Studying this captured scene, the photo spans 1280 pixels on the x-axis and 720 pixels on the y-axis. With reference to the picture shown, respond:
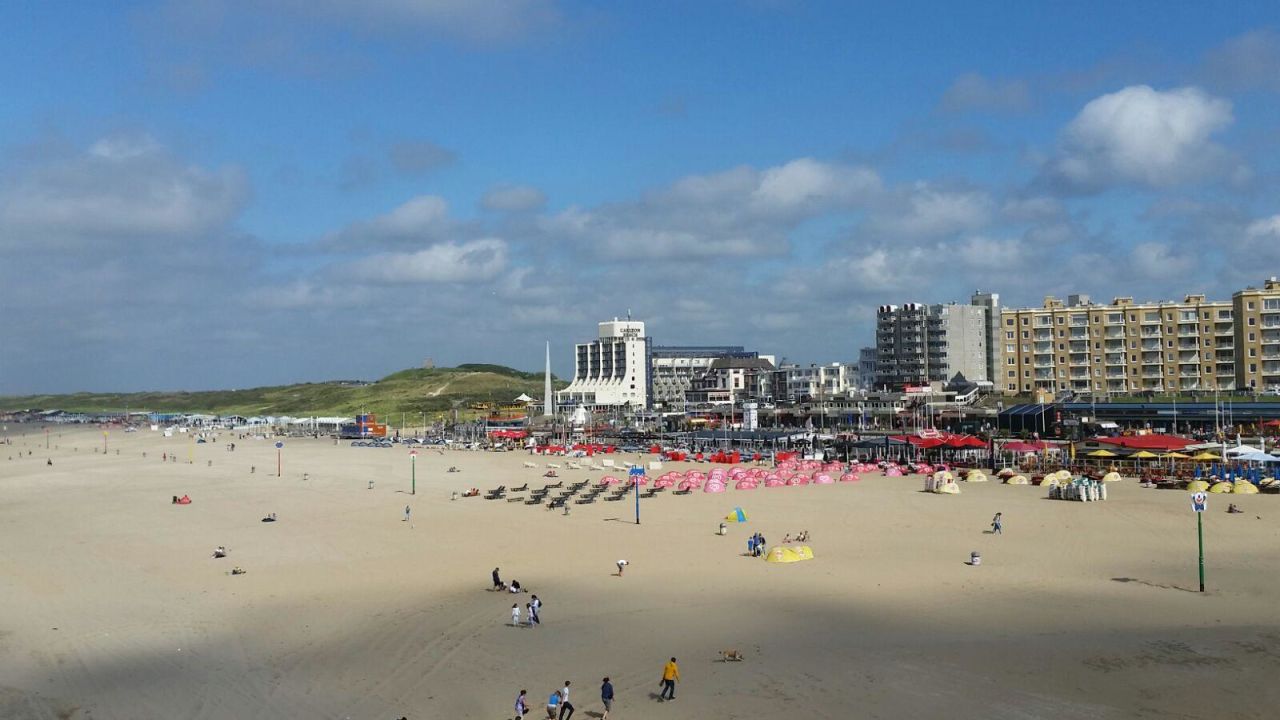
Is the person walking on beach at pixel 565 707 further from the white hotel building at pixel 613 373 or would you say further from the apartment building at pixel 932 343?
the white hotel building at pixel 613 373

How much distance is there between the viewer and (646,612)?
71.5 ft

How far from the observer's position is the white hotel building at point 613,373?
14400 centimetres

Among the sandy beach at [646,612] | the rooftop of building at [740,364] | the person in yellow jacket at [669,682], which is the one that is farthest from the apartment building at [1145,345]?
the person in yellow jacket at [669,682]

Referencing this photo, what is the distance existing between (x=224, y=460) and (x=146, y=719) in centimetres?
6225

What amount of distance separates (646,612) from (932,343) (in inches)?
3923

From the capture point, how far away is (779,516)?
3784 cm

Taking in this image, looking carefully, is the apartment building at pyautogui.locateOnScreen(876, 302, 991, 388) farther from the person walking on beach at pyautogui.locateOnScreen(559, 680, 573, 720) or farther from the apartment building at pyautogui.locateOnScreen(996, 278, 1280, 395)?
the person walking on beach at pyautogui.locateOnScreen(559, 680, 573, 720)

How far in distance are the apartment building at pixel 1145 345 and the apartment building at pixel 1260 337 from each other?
0.09m

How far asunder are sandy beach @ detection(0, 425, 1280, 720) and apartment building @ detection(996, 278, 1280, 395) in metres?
66.1

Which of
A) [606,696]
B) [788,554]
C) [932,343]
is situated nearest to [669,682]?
[606,696]

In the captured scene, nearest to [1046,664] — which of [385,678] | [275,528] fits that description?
[385,678]

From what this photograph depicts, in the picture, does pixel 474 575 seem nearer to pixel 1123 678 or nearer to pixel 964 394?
pixel 1123 678

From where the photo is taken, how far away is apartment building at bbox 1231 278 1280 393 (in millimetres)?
93625

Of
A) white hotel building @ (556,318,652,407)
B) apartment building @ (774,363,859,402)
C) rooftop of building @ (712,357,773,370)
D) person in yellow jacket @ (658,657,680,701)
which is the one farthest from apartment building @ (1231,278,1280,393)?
person in yellow jacket @ (658,657,680,701)
